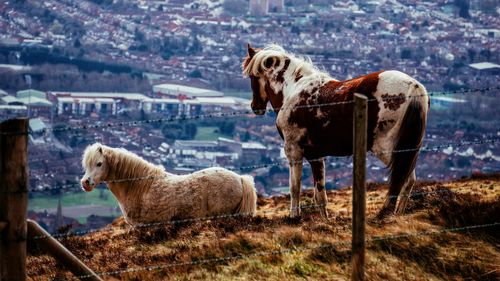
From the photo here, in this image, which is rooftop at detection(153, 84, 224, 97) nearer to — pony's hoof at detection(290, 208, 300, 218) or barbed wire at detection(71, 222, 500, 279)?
pony's hoof at detection(290, 208, 300, 218)

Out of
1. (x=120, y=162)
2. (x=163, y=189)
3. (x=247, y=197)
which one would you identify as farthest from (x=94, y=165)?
(x=247, y=197)

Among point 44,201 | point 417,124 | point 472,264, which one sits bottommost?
point 44,201

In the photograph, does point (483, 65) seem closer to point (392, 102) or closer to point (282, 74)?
point (282, 74)

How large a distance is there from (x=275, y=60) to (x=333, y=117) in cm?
139

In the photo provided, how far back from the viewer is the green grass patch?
148 feet

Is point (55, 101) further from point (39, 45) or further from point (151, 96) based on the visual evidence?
point (39, 45)

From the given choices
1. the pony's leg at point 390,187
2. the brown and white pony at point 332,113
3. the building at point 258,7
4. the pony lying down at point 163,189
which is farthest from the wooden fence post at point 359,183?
the building at point 258,7

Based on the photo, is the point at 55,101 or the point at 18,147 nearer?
the point at 18,147

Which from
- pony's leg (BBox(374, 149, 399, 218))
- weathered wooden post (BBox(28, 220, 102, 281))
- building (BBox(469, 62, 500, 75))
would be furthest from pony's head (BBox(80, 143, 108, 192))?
building (BBox(469, 62, 500, 75))

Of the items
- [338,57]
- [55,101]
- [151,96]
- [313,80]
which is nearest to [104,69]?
[151,96]

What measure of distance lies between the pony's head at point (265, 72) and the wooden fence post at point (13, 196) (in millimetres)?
4568

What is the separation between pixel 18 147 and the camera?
503 centimetres

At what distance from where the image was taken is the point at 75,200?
156 feet

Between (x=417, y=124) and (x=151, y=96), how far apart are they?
71.3m
